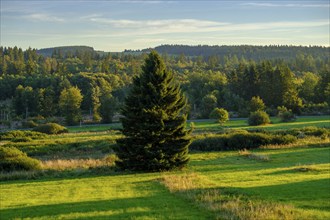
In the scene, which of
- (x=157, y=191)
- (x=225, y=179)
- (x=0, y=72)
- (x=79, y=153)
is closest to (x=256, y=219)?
(x=157, y=191)

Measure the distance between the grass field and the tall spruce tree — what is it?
62.7 inches

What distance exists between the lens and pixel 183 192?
21812 millimetres

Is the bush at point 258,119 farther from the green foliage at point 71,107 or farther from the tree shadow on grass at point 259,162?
the green foliage at point 71,107

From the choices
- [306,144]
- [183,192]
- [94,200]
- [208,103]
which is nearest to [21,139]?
[306,144]

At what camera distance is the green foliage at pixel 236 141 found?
4966 centimetres

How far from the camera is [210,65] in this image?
196 metres

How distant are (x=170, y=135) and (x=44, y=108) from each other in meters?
84.3

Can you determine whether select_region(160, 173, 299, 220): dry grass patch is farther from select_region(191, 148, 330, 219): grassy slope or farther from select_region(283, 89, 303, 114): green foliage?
select_region(283, 89, 303, 114): green foliage

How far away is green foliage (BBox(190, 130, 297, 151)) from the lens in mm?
49656

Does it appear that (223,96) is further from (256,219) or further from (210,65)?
(256,219)

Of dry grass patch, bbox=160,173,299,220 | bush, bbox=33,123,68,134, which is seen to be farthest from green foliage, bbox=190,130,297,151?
bush, bbox=33,123,68,134

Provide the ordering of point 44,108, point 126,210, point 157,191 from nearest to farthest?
point 126,210 < point 157,191 < point 44,108

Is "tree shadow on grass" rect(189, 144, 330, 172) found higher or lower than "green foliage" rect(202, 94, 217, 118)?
lower

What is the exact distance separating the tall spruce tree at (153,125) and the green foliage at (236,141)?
16.7 m
